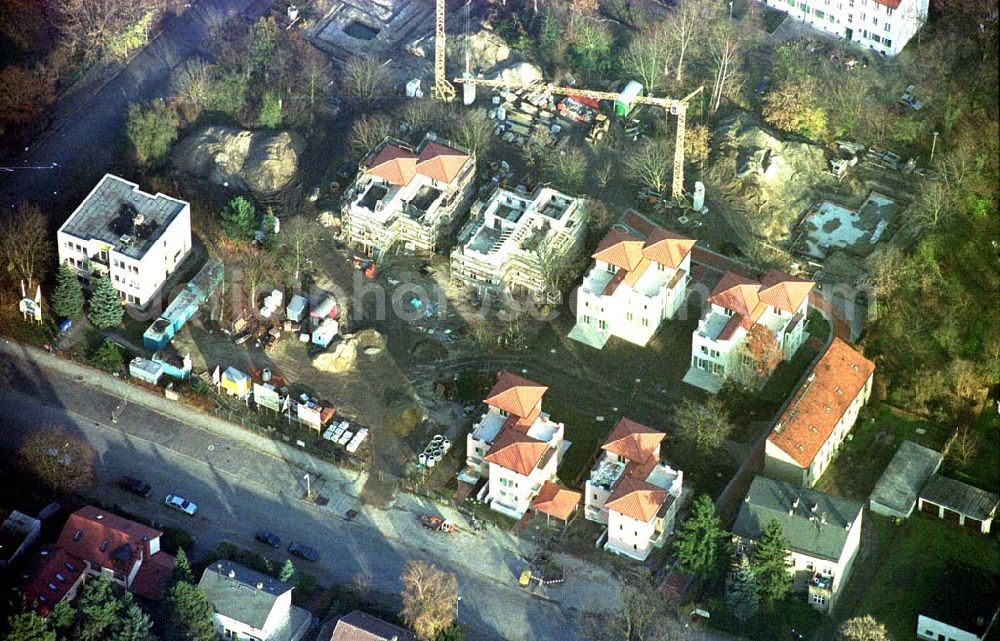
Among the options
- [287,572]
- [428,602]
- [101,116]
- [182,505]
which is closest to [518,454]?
[428,602]

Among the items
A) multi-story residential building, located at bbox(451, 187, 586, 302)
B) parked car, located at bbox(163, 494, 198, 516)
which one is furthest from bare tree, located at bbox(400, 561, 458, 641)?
multi-story residential building, located at bbox(451, 187, 586, 302)

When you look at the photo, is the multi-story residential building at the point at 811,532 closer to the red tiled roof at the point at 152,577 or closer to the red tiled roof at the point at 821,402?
the red tiled roof at the point at 821,402

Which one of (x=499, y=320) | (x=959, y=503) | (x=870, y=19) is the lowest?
(x=499, y=320)

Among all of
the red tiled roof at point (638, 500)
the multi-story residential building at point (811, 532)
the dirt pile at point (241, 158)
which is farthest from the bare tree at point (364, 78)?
the multi-story residential building at point (811, 532)

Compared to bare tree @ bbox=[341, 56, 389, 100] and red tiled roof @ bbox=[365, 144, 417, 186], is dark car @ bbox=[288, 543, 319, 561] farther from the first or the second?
bare tree @ bbox=[341, 56, 389, 100]

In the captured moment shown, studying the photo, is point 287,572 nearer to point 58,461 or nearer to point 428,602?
point 428,602
